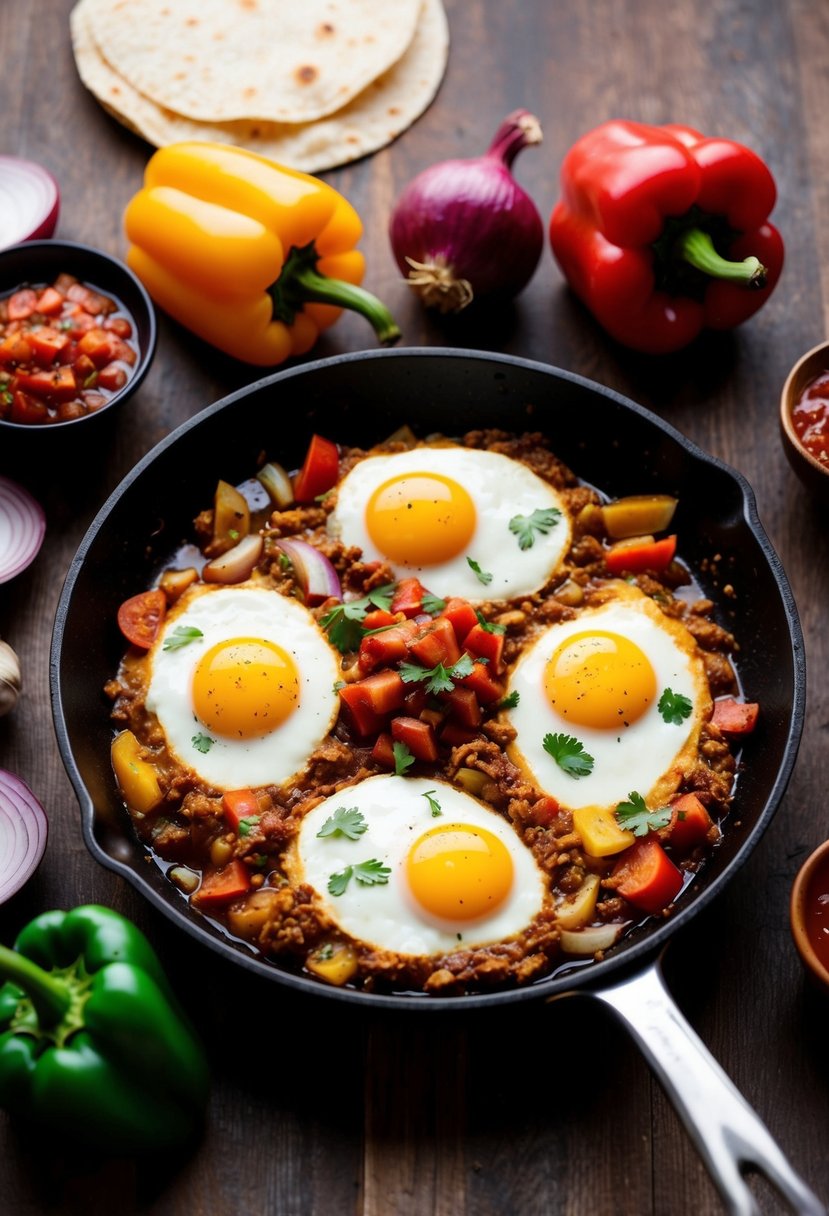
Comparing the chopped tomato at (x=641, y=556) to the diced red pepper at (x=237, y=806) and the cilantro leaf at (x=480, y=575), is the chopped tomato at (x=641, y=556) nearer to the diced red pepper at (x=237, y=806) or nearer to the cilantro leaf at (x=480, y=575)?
the cilantro leaf at (x=480, y=575)

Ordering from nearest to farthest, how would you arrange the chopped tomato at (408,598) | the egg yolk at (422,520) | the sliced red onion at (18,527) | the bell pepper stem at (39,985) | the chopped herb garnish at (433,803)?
the bell pepper stem at (39,985) → the chopped herb garnish at (433,803) → the chopped tomato at (408,598) → the egg yolk at (422,520) → the sliced red onion at (18,527)

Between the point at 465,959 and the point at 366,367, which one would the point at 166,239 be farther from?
the point at 465,959

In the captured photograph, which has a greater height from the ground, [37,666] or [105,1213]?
[37,666]

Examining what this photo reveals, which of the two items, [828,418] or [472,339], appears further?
[472,339]

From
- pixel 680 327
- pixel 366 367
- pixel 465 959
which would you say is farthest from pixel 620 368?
pixel 465 959

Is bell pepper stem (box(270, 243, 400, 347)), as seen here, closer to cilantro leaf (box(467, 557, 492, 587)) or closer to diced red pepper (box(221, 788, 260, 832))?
cilantro leaf (box(467, 557, 492, 587))


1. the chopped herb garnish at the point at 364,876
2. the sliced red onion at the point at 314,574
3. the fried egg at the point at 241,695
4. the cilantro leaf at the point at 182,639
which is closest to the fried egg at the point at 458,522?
the sliced red onion at the point at 314,574
